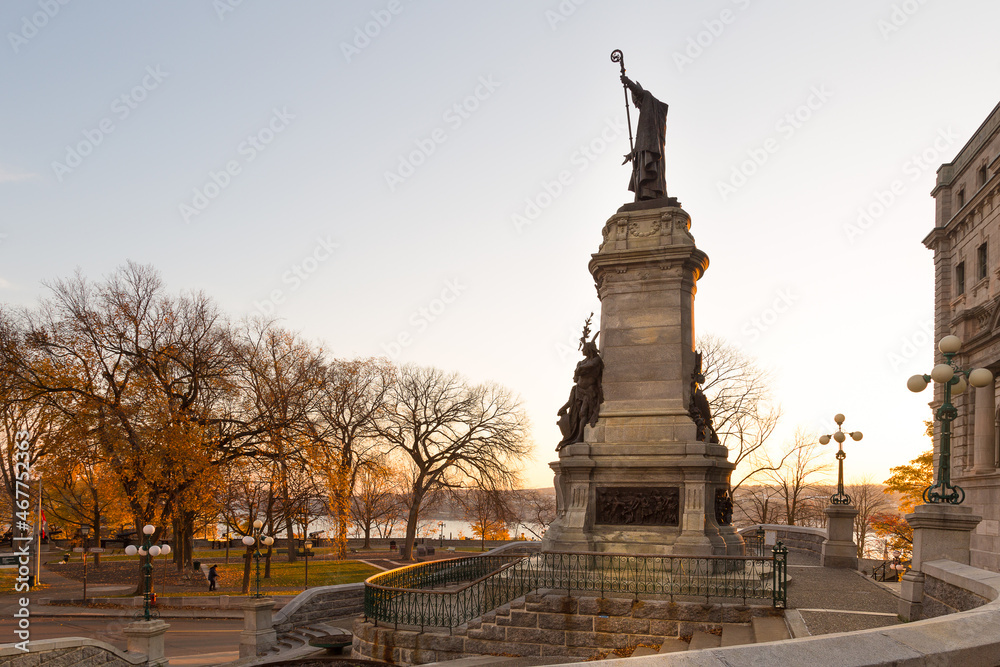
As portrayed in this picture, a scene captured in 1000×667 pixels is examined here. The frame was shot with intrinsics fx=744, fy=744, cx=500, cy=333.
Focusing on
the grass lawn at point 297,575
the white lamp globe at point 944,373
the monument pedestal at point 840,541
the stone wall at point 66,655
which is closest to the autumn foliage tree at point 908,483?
the monument pedestal at point 840,541

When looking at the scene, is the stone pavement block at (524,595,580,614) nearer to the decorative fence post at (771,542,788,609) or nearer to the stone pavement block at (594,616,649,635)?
the stone pavement block at (594,616,649,635)

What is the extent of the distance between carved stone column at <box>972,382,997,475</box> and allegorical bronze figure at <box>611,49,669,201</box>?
20873 millimetres

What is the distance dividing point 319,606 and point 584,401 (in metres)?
10.9

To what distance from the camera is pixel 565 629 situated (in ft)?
41.9

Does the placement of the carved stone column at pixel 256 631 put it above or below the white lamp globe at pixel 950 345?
below

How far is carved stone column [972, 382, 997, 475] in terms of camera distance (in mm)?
30719

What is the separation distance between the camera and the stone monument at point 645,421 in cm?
1558

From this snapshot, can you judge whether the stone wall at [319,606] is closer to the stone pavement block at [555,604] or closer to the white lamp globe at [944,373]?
the stone pavement block at [555,604]

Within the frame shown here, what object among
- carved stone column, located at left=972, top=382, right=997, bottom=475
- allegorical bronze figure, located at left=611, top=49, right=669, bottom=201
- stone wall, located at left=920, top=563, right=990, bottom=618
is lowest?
stone wall, located at left=920, top=563, right=990, bottom=618

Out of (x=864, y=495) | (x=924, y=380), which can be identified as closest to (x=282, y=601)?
(x=924, y=380)

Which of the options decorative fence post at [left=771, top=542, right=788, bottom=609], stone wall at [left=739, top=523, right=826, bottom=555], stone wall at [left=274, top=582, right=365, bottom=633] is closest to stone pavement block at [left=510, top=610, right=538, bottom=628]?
decorative fence post at [left=771, top=542, right=788, bottom=609]

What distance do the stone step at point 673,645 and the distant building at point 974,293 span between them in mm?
17409

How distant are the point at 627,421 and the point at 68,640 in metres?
12.0

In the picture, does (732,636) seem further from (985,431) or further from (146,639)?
(985,431)
